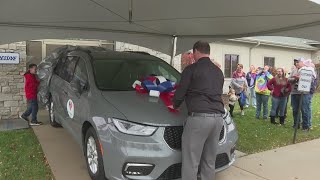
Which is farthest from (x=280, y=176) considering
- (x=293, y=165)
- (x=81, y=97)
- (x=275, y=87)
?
(x=275, y=87)

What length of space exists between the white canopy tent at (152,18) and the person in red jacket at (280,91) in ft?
5.59

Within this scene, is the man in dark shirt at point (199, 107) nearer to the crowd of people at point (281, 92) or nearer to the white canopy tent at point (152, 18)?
the white canopy tent at point (152, 18)

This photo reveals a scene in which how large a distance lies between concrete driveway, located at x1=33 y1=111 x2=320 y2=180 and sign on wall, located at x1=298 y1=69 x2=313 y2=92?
4.07 feet

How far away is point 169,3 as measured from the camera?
7.05 metres

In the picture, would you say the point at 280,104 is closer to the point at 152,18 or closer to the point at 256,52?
the point at 152,18

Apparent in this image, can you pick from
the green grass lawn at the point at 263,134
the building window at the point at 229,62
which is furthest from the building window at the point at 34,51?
the building window at the point at 229,62

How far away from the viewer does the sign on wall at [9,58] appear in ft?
31.7

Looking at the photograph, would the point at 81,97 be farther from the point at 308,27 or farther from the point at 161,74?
the point at 308,27

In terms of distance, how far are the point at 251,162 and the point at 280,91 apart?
157 inches

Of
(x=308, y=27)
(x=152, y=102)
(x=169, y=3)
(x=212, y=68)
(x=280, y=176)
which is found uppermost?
(x=169, y=3)

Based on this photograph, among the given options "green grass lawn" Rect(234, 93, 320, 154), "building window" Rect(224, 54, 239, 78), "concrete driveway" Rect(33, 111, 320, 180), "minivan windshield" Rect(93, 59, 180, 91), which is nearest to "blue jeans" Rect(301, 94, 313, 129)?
"green grass lawn" Rect(234, 93, 320, 154)

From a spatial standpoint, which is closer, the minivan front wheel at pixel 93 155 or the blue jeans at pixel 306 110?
the minivan front wheel at pixel 93 155

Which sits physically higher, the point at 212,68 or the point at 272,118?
the point at 212,68

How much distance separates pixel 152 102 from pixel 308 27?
11.4 feet
